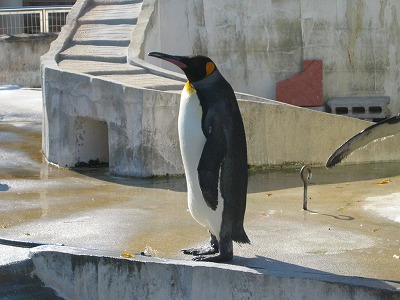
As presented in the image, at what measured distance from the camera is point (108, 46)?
12453 mm

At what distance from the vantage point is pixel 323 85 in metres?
13.8

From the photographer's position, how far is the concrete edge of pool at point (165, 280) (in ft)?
18.1

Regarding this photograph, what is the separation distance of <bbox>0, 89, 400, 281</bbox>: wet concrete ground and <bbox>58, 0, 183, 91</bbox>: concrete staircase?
4.14 ft

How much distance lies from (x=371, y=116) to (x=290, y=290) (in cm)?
845

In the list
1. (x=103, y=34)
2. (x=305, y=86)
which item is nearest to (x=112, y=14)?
(x=103, y=34)

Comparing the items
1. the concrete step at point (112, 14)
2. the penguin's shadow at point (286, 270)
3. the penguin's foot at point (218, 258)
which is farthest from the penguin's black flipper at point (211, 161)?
the concrete step at point (112, 14)

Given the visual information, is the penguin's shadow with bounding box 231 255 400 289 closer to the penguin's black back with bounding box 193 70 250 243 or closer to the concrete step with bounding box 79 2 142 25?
the penguin's black back with bounding box 193 70 250 243

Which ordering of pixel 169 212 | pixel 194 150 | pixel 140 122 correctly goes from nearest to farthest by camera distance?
pixel 194 150
pixel 169 212
pixel 140 122

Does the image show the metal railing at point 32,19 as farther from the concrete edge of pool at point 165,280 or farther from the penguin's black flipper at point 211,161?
the penguin's black flipper at point 211,161

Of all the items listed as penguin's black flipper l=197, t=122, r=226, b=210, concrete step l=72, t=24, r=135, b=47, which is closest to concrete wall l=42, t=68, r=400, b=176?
concrete step l=72, t=24, r=135, b=47

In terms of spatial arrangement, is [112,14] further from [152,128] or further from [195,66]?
[195,66]

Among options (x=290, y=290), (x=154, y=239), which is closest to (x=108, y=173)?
(x=154, y=239)

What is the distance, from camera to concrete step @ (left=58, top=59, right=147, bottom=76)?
10.9 m

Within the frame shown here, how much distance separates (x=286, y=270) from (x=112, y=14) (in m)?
8.51
